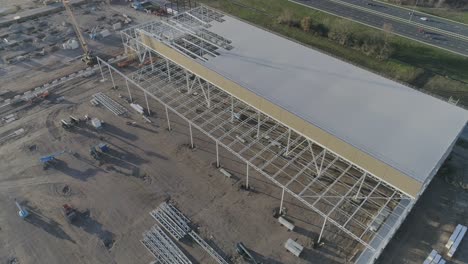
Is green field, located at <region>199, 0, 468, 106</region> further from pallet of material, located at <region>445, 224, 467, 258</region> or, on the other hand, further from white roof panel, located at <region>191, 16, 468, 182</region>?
pallet of material, located at <region>445, 224, 467, 258</region>

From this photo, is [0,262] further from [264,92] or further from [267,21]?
[267,21]

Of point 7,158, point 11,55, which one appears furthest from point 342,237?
point 11,55

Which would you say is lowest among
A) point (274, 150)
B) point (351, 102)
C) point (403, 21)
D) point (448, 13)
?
point (274, 150)

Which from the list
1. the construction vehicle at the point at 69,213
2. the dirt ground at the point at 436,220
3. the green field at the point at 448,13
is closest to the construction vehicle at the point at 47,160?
the construction vehicle at the point at 69,213

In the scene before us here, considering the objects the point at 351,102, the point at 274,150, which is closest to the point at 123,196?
the point at 274,150

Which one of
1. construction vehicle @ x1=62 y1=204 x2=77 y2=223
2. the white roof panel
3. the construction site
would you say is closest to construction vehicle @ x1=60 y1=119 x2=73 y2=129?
the construction site

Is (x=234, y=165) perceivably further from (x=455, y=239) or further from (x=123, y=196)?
(x=455, y=239)
